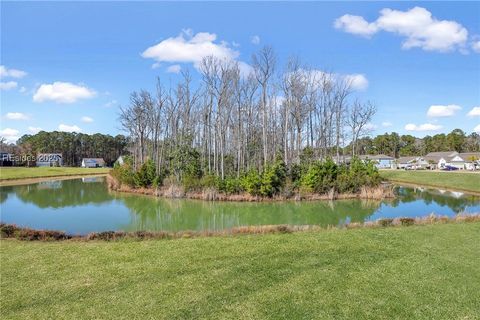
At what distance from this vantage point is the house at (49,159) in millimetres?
82644

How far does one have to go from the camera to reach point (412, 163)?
243ft

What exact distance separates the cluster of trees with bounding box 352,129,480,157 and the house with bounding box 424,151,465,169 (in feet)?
33.0

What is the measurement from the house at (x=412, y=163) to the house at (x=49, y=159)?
76.8 m

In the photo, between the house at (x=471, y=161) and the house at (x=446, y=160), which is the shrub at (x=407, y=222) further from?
the house at (x=446, y=160)

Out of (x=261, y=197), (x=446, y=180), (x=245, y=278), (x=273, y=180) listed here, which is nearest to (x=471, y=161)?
(x=446, y=180)

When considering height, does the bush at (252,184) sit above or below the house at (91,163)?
below

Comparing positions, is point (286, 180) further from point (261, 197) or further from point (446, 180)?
point (446, 180)

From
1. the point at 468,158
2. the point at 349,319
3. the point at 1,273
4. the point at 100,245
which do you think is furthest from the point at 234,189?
the point at 468,158

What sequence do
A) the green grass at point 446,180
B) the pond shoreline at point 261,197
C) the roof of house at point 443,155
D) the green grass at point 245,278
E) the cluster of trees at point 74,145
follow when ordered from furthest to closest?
1. the cluster of trees at point 74,145
2. the roof of house at point 443,155
3. the green grass at point 446,180
4. the pond shoreline at point 261,197
5. the green grass at point 245,278

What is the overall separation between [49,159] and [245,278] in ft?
293

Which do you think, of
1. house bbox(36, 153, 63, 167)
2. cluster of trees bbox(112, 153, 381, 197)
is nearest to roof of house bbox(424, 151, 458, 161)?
cluster of trees bbox(112, 153, 381, 197)

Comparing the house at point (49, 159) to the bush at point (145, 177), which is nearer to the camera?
the bush at point (145, 177)

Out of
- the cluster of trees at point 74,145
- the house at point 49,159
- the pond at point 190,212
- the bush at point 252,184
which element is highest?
the cluster of trees at point 74,145

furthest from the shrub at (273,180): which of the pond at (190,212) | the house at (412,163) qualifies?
the house at (412,163)
